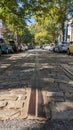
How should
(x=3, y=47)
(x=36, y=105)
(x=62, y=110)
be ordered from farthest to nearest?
(x=3, y=47)
(x=36, y=105)
(x=62, y=110)

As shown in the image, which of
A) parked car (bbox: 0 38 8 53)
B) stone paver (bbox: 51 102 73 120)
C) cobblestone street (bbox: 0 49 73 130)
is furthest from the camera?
parked car (bbox: 0 38 8 53)

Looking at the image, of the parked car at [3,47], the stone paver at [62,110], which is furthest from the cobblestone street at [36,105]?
the parked car at [3,47]

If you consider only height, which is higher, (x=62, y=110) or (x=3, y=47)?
(x=62, y=110)

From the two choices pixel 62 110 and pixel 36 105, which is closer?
pixel 62 110

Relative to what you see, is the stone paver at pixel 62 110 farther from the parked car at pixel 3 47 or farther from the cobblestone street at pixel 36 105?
the parked car at pixel 3 47

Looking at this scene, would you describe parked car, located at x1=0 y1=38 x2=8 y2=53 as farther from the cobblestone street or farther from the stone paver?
the stone paver

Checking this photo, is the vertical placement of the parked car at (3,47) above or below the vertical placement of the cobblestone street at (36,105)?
below

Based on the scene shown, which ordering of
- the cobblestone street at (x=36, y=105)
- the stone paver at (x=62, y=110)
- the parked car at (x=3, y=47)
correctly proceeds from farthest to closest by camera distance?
the parked car at (x=3, y=47) < the stone paver at (x=62, y=110) < the cobblestone street at (x=36, y=105)

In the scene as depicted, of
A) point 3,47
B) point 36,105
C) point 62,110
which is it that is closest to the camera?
point 62,110

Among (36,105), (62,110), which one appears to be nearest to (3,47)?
(36,105)

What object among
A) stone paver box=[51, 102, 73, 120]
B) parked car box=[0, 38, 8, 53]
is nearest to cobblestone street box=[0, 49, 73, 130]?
stone paver box=[51, 102, 73, 120]

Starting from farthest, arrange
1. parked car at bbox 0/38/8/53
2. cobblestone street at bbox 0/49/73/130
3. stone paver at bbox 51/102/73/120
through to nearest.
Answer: parked car at bbox 0/38/8/53 < stone paver at bbox 51/102/73/120 < cobblestone street at bbox 0/49/73/130

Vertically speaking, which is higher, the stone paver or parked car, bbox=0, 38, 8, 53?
the stone paver

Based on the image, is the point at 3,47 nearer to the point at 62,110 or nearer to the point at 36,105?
the point at 36,105
